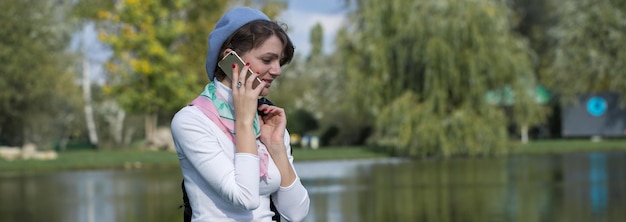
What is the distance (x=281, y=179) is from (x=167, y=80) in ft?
137

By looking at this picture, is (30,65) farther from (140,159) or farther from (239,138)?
(239,138)

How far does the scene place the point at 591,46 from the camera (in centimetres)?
4269

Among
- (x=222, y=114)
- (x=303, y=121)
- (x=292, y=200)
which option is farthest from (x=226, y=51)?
(x=303, y=121)

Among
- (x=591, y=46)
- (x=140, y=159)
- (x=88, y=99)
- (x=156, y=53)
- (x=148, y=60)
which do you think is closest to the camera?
(x=140, y=159)

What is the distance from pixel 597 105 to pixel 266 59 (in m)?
44.8

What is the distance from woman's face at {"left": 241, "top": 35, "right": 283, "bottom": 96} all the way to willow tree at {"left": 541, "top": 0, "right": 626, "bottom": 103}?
3938 cm

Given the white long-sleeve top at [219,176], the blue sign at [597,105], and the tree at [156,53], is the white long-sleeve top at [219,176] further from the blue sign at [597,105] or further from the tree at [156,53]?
the blue sign at [597,105]

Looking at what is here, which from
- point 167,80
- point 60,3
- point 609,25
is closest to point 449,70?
point 609,25

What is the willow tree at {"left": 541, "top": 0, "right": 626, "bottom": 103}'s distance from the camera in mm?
41844

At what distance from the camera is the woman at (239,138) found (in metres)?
3.14

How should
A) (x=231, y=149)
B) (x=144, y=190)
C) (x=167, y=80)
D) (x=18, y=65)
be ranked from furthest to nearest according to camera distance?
(x=167, y=80) < (x=18, y=65) < (x=144, y=190) < (x=231, y=149)

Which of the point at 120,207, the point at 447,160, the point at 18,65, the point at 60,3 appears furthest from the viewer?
the point at 60,3

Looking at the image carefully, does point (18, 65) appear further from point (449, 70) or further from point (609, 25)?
point (609, 25)

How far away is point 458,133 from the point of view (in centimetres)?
3112
